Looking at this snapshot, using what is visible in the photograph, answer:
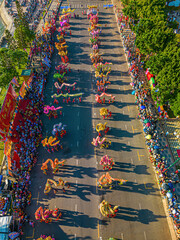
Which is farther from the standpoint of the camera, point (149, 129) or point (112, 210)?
point (149, 129)

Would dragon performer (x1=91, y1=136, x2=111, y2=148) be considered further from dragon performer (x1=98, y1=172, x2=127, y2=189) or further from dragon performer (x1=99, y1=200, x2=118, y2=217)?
dragon performer (x1=99, y1=200, x2=118, y2=217)

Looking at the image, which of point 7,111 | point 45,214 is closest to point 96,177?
point 45,214

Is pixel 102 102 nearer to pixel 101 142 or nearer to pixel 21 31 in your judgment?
pixel 101 142

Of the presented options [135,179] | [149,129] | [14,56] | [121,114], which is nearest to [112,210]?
[135,179]

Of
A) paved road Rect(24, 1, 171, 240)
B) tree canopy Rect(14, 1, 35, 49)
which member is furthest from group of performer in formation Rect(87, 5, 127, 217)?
tree canopy Rect(14, 1, 35, 49)

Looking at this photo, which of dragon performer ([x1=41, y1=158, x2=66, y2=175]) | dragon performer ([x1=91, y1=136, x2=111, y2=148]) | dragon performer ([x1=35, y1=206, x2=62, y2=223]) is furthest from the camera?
dragon performer ([x1=91, y1=136, x2=111, y2=148])

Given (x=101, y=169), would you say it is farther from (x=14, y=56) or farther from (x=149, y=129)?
(x=14, y=56)

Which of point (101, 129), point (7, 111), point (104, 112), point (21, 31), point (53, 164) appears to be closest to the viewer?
point (53, 164)
